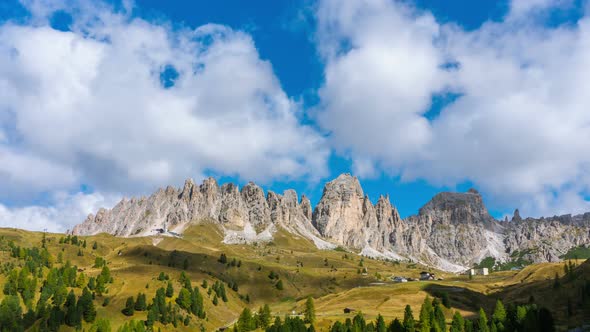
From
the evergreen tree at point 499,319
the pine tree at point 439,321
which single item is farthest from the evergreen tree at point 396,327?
the evergreen tree at point 499,319

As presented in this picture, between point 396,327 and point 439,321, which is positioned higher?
point 439,321

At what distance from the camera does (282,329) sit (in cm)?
18262

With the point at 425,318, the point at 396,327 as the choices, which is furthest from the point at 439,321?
the point at 396,327

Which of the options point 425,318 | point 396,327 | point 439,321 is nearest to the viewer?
point 396,327

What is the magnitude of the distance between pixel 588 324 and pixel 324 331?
335 ft

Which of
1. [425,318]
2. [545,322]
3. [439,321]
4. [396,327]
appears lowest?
[396,327]

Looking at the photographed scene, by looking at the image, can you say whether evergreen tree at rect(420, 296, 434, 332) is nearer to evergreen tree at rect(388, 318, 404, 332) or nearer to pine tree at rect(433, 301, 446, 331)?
pine tree at rect(433, 301, 446, 331)

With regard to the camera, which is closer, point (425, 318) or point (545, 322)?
point (545, 322)

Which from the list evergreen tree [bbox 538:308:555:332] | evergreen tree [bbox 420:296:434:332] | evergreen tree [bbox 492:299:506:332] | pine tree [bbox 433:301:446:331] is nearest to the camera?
evergreen tree [bbox 538:308:555:332]

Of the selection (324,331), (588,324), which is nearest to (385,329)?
(324,331)

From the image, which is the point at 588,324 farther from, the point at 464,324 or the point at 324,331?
the point at 324,331

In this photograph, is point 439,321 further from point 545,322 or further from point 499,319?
point 545,322

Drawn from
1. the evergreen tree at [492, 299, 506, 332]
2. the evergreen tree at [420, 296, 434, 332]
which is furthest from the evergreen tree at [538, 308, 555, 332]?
the evergreen tree at [420, 296, 434, 332]

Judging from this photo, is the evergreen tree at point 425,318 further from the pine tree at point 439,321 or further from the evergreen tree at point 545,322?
the evergreen tree at point 545,322
